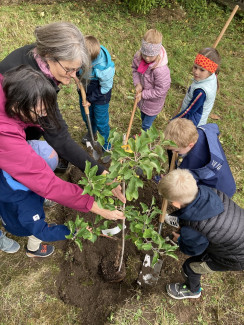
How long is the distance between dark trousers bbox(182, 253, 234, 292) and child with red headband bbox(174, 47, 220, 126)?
1.64 m

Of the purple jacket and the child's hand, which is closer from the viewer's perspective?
the purple jacket

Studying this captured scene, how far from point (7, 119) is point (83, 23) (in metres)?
5.11

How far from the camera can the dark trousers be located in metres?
2.19

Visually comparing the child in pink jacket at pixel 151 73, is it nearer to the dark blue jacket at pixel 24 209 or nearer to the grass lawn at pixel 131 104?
the grass lawn at pixel 131 104

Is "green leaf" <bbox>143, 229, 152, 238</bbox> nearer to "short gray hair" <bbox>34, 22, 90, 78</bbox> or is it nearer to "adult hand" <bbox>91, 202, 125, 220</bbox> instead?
"adult hand" <bbox>91, 202, 125, 220</bbox>

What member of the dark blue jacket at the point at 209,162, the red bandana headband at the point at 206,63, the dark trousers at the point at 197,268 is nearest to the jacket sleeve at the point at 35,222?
the dark trousers at the point at 197,268

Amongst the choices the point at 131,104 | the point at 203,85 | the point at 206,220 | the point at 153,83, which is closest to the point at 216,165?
the point at 206,220

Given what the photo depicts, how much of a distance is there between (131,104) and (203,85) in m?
1.82

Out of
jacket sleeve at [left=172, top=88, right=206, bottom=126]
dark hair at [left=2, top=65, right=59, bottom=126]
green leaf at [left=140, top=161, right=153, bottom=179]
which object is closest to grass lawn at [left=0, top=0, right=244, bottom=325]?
jacket sleeve at [left=172, top=88, right=206, bottom=126]

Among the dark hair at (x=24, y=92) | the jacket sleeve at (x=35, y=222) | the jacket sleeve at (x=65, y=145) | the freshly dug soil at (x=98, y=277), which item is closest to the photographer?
the dark hair at (x=24, y=92)

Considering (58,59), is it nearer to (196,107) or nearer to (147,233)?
(147,233)

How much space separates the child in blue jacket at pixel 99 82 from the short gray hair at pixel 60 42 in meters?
0.69

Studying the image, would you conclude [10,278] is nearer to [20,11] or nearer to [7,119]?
[7,119]

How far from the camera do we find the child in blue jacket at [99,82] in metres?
2.67
